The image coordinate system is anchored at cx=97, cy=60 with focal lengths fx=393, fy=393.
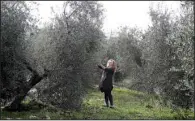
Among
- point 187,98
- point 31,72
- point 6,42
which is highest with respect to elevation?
point 6,42

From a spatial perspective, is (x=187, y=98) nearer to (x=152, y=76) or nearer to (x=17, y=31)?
(x=152, y=76)

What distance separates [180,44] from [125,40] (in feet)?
99.3

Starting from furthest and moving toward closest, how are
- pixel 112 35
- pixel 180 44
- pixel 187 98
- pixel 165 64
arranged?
pixel 112 35
pixel 165 64
pixel 187 98
pixel 180 44

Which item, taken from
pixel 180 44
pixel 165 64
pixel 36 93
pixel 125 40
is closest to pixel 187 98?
pixel 165 64

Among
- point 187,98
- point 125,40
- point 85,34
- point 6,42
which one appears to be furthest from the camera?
point 125,40

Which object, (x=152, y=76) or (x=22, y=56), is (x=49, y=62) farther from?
(x=152, y=76)

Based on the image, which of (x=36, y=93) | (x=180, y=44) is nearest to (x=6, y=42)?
(x=36, y=93)

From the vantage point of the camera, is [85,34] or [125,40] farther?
[125,40]

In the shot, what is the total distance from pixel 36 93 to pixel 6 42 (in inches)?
127

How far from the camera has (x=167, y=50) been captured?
18734mm

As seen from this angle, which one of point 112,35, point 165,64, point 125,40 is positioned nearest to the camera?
point 165,64

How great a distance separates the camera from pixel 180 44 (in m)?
12.5

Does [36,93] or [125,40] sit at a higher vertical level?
[125,40]

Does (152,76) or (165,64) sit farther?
(152,76)
